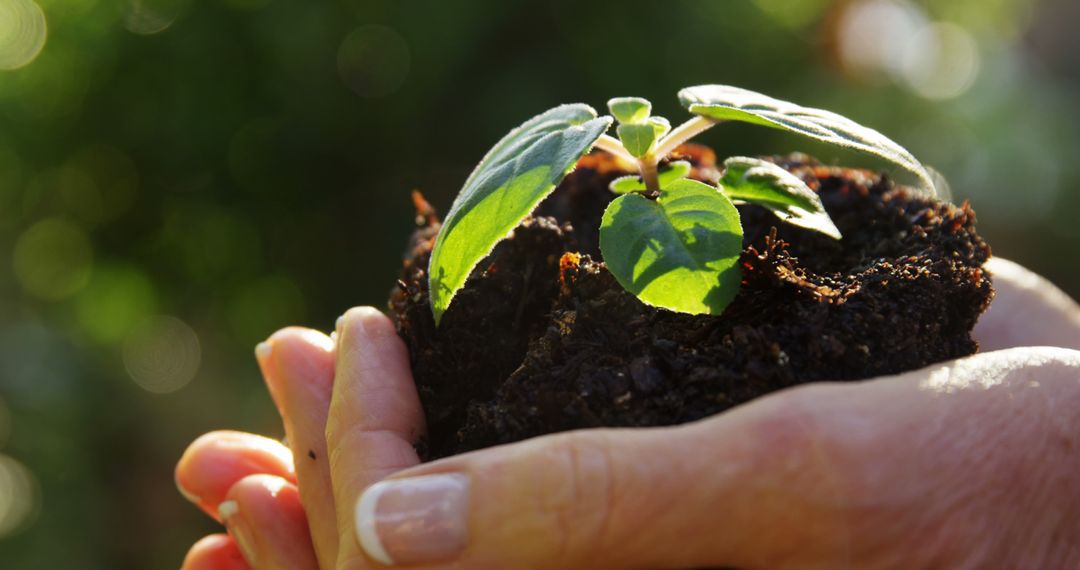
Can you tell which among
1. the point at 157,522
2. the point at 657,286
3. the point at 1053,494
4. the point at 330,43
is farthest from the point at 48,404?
the point at 1053,494

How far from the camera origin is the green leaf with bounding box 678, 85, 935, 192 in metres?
0.91

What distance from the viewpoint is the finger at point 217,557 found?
137 centimetres

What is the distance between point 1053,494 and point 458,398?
0.67 metres

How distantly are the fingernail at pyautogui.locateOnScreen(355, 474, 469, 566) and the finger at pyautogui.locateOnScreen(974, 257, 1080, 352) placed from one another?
1104 mm

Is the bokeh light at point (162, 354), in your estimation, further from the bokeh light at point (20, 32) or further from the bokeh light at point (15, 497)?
the bokeh light at point (20, 32)

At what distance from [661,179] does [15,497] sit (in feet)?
7.56

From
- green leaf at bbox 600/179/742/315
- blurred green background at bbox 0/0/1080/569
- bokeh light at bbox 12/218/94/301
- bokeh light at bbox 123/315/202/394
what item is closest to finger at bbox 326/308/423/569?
green leaf at bbox 600/179/742/315

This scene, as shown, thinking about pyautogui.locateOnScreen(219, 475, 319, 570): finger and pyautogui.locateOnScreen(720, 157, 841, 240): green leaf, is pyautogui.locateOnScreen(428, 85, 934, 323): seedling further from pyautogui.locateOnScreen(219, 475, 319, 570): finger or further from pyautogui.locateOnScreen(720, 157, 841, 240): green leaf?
pyautogui.locateOnScreen(219, 475, 319, 570): finger

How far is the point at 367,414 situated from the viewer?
1.07m

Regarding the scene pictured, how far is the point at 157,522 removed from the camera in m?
2.76

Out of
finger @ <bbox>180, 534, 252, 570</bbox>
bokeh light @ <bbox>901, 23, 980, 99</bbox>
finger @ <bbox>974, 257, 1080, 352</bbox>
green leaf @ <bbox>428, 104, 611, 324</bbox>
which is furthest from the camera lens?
bokeh light @ <bbox>901, 23, 980, 99</bbox>

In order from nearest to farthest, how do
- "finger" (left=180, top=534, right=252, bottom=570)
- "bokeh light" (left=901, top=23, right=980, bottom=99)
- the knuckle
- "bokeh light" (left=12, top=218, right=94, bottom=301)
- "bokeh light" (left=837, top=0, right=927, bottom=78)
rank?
the knuckle, "finger" (left=180, top=534, right=252, bottom=570), "bokeh light" (left=12, top=218, right=94, bottom=301), "bokeh light" (left=837, top=0, right=927, bottom=78), "bokeh light" (left=901, top=23, right=980, bottom=99)

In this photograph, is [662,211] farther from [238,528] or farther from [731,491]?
[238,528]

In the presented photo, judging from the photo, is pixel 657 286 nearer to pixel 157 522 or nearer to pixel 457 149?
pixel 457 149
